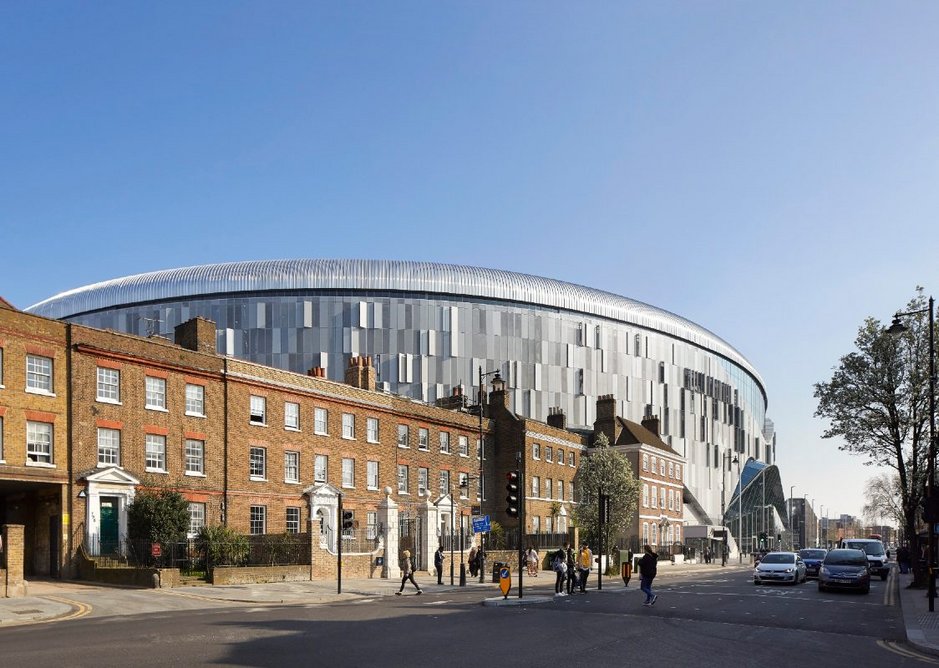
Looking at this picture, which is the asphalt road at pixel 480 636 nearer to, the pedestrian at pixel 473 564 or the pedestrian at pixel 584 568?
the pedestrian at pixel 584 568

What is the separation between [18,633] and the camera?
20969 mm

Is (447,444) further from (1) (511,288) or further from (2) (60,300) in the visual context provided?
(2) (60,300)

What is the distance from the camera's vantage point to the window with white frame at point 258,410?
155 ft

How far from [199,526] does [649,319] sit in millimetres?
86659

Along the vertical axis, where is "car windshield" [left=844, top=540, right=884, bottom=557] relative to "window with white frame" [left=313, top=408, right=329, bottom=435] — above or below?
below

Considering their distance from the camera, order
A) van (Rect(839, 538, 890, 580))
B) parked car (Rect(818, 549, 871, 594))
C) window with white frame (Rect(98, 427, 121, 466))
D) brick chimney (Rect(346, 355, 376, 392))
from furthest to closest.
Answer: brick chimney (Rect(346, 355, 376, 392)), van (Rect(839, 538, 890, 580)), window with white frame (Rect(98, 427, 121, 466)), parked car (Rect(818, 549, 871, 594))

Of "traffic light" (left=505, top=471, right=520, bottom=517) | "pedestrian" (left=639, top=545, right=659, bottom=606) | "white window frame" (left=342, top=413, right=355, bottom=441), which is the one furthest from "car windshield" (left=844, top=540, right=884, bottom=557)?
"traffic light" (left=505, top=471, right=520, bottom=517)

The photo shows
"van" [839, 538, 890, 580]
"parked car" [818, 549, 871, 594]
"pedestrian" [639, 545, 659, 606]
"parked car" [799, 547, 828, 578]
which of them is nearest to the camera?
"pedestrian" [639, 545, 659, 606]

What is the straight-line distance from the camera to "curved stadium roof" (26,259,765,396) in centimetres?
10325

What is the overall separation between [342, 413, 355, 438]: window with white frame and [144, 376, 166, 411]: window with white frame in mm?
12689

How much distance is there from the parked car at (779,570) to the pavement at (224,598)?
13.8 feet

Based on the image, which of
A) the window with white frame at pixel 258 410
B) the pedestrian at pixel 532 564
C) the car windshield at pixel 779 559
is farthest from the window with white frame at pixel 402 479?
the car windshield at pixel 779 559

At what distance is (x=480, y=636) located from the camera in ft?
66.4

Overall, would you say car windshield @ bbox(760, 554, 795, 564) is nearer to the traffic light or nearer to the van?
the van
